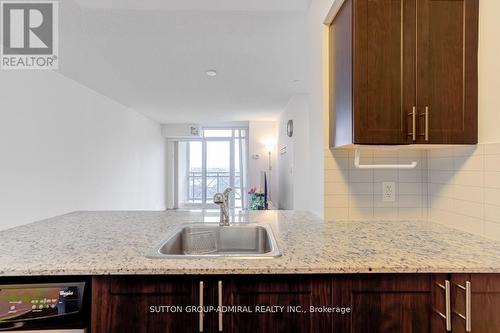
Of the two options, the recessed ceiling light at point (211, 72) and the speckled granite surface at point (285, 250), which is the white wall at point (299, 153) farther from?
the speckled granite surface at point (285, 250)

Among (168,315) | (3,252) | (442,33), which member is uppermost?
(442,33)

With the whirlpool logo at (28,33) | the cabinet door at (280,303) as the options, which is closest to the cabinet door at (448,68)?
the cabinet door at (280,303)

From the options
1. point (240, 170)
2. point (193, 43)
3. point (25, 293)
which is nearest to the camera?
point (25, 293)

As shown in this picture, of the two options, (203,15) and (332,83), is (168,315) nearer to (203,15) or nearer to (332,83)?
(332,83)

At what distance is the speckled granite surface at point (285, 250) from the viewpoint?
3.14 ft

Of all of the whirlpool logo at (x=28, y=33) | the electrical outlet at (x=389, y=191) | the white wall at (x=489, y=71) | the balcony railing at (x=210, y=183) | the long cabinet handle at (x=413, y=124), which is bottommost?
the balcony railing at (x=210, y=183)

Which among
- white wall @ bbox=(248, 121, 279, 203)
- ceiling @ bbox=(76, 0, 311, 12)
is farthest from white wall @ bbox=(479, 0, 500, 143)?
white wall @ bbox=(248, 121, 279, 203)

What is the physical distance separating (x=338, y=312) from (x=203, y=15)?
2.21 metres

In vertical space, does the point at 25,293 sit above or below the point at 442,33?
below

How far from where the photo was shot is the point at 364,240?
1.26 metres

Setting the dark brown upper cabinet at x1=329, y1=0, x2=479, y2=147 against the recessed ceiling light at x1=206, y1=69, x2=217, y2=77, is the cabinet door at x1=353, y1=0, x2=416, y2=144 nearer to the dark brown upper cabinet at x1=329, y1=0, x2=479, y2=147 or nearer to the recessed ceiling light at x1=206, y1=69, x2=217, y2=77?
the dark brown upper cabinet at x1=329, y1=0, x2=479, y2=147

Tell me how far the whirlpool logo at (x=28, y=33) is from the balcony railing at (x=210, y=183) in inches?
222

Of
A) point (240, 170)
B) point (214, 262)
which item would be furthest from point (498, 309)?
point (240, 170)

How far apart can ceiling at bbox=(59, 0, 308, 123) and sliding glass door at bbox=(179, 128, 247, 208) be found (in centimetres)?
331
